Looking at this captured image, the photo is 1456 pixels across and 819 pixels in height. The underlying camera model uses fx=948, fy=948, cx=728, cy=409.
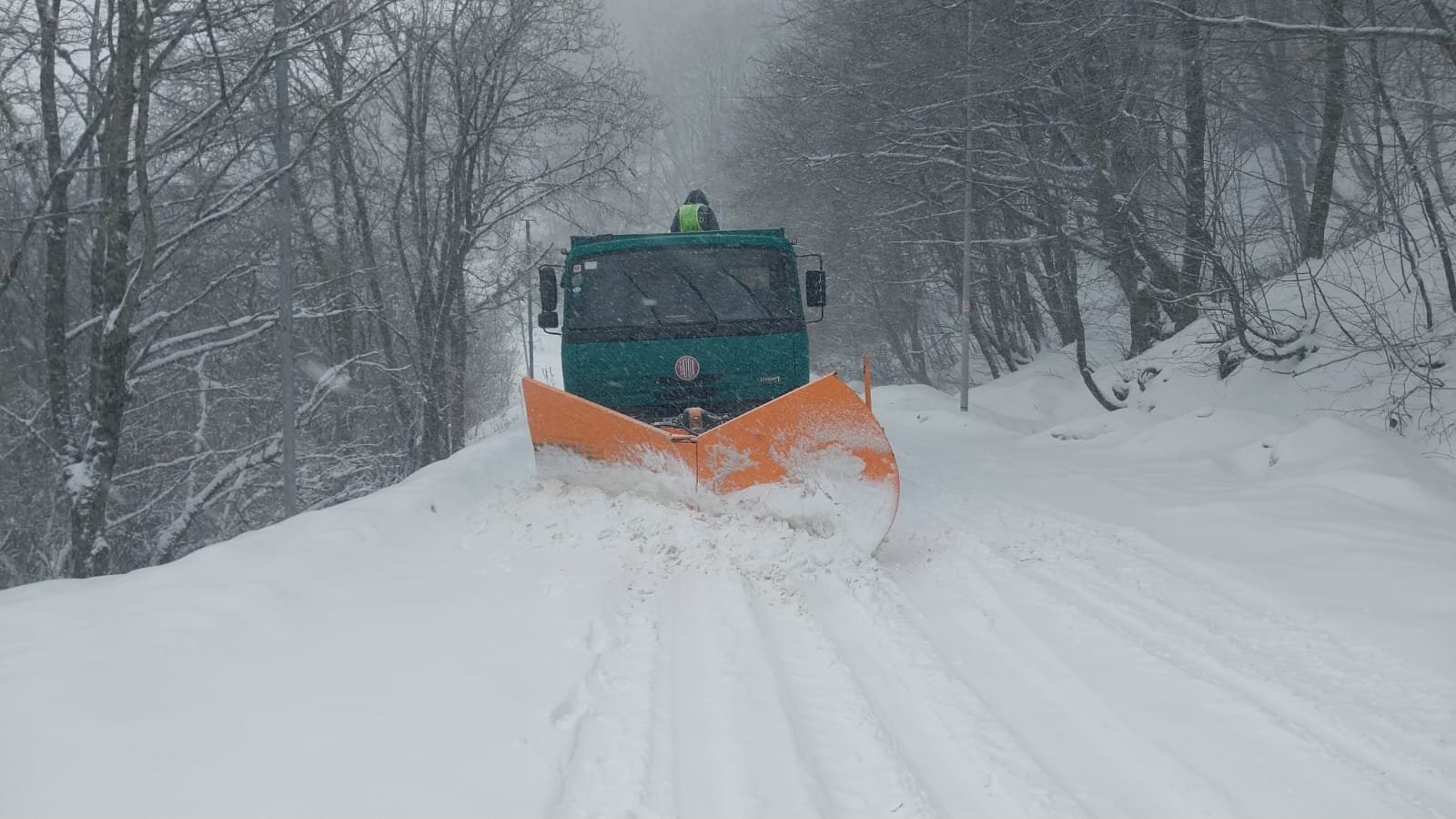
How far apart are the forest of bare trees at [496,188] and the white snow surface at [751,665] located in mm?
4096

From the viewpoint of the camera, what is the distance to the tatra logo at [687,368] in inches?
328

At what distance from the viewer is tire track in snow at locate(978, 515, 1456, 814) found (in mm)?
3303

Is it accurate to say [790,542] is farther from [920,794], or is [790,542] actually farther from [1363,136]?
[1363,136]

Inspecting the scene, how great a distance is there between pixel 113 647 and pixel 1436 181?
10850mm

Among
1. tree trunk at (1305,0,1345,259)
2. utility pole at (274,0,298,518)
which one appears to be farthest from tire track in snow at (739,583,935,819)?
tree trunk at (1305,0,1345,259)

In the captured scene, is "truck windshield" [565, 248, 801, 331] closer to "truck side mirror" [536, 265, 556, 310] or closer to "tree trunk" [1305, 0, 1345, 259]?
"truck side mirror" [536, 265, 556, 310]

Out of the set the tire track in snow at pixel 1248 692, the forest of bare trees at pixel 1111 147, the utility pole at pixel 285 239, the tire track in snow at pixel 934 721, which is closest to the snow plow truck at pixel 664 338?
the tire track in snow at pixel 934 721

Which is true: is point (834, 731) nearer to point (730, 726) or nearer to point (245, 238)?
point (730, 726)

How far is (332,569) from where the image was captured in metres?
5.52

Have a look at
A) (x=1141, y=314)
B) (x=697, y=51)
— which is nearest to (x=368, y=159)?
(x=1141, y=314)

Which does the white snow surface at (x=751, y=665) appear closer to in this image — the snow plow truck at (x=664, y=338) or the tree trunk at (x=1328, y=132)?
the snow plow truck at (x=664, y=338)

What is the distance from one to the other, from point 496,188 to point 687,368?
40.5 feet

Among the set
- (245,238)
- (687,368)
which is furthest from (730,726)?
(245,238)

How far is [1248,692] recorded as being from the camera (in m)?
4.16
